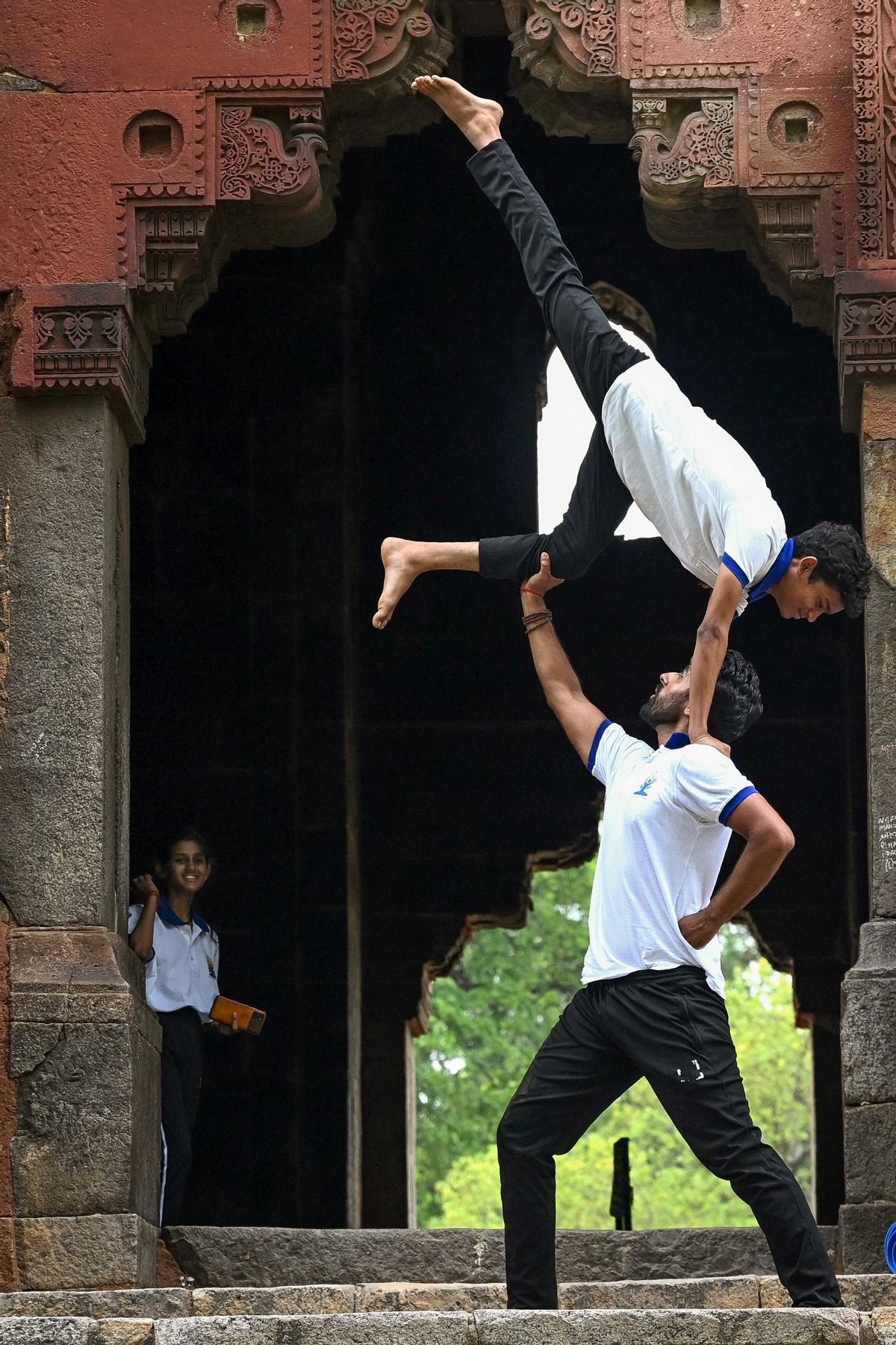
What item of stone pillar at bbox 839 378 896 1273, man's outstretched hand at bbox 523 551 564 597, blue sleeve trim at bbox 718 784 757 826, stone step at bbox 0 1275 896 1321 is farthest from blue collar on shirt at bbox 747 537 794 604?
stone step at bbox 0 1275 896 1321

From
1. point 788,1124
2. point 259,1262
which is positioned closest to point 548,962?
point 788,1124

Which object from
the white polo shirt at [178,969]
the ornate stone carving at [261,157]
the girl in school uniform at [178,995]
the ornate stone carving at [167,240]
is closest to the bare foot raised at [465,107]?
the ornate stone carving at [261,157]

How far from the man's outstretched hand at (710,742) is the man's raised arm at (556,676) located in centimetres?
40

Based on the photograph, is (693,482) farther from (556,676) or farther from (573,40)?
(573,40)

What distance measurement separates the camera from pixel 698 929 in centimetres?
603

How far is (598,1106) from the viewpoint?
19.7 feet

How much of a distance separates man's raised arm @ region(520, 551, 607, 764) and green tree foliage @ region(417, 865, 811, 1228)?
1734 cm

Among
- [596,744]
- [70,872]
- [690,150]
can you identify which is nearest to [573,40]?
[690,150]

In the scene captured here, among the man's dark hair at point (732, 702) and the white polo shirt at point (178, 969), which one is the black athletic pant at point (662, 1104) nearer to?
the man's dark hair at point (732, 702)

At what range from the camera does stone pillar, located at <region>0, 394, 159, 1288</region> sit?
7441mm

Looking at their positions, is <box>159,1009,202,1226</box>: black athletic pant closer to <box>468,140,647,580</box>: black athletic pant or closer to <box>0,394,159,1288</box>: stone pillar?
<box>0,394,159,1288</box>: stone pillar

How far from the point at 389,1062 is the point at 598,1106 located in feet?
27.0

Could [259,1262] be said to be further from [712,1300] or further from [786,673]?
[786,673]

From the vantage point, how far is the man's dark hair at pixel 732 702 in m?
6.40
